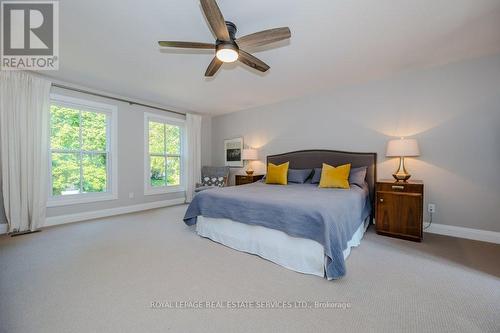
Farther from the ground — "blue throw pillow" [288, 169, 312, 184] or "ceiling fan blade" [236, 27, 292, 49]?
"ceiling fan blade" [236, 27, 292, 49]

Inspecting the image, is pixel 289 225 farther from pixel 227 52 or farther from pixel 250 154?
pixel 250 154

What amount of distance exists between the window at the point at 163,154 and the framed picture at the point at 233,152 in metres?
1.14

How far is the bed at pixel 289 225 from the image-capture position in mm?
1903

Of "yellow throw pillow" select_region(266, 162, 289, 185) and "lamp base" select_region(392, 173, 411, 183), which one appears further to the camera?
"yellow throw pillow" select_region(266, 162, 289, 185)

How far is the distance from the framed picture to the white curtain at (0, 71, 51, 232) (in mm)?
3487

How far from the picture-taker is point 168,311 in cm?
150

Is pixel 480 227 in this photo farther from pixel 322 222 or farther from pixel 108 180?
pixel 108 180

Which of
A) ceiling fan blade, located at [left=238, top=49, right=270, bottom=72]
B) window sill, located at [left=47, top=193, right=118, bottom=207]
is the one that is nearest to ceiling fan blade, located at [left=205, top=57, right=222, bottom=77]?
ceiling fan blade, located at [left=238, top=49, right=270, bottom=72]

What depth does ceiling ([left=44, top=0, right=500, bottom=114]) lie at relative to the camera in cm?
187

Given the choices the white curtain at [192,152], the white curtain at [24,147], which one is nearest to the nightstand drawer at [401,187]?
the white curtain at [192,152]

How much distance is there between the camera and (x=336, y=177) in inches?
128

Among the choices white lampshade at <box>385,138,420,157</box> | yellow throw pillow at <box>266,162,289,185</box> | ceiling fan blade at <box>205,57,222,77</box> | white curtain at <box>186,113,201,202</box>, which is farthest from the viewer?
white curtain at <box>186,113,201,202</box>

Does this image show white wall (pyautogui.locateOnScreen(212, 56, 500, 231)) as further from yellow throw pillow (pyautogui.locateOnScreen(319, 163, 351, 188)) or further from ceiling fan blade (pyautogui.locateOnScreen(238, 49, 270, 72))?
ceiling fan blade (pyautogui.locateOnScreen(238, 49, 270, 72))

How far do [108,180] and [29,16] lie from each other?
277 cm
